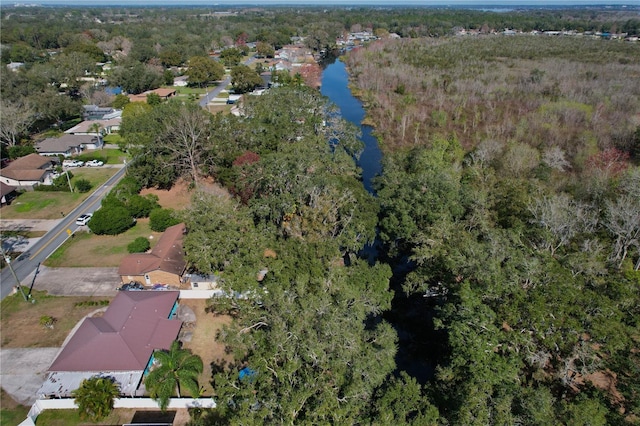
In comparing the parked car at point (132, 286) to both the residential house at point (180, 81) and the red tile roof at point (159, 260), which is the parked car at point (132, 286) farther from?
the residential house at point (180, 81)

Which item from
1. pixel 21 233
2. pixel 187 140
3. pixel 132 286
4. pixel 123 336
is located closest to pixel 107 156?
pixel 187 140

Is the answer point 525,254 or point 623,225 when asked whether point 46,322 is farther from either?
point 623,225

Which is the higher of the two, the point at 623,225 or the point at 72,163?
the point at 623,225

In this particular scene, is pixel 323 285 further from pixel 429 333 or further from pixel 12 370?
pixel 12 370

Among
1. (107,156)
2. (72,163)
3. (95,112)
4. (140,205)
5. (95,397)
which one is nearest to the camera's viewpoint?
(95,397)

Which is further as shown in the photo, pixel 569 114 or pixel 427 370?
pixel 569 114

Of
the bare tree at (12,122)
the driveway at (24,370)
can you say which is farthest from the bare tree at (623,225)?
the bare tree at (12,122)

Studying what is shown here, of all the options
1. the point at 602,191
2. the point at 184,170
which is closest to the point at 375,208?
the point at 602,191
